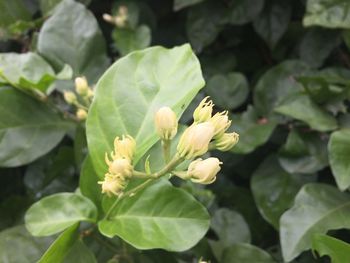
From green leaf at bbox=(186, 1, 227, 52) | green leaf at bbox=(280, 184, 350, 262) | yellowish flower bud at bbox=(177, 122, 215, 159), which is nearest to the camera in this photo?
yellowish flower bud at bbox=(177, 122, 215, 159)

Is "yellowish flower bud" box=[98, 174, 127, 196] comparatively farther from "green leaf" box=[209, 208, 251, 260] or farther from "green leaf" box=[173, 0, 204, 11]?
"green leaf" box=[173, 0, 204, 11]

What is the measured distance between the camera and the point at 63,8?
1060 millimetres

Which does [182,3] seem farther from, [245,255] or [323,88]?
[245,255]

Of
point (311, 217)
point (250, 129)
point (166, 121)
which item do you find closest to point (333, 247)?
point (311, 217)

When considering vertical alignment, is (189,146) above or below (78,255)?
above

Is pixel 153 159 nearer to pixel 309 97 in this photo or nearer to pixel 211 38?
pixel 309 97

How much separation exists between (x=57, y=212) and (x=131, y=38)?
0.52 m

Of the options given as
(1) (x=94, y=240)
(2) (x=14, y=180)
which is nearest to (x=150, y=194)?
(1) (x=94, y=240)

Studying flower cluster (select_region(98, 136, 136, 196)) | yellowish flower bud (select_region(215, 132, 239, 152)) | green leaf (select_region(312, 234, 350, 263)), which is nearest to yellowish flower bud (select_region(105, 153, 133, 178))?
flower cluster (select_region(98, 136, 136, 196))

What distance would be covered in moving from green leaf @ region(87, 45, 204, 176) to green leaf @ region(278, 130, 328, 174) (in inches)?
12.9

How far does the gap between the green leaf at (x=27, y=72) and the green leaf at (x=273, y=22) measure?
19.5 inches

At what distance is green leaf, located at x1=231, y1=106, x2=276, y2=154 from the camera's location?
1030 millimetres

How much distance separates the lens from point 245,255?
90 centimetres

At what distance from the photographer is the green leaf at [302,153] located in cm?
100
